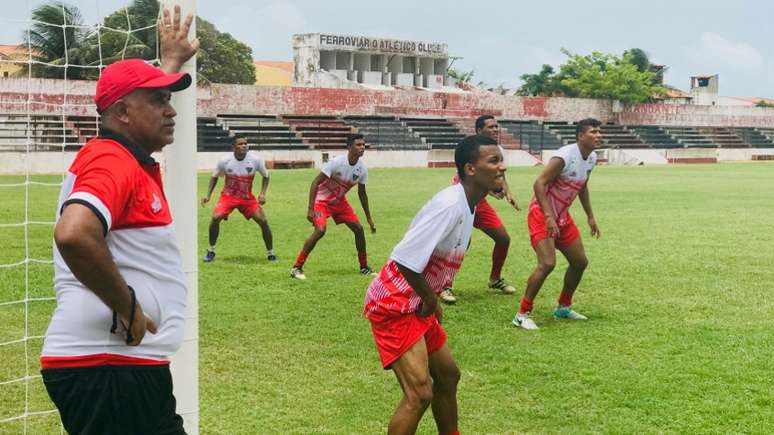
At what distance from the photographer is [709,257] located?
1362 centimetres

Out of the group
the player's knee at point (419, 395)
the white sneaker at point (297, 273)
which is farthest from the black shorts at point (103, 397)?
the white sneaker at point (297, 273)

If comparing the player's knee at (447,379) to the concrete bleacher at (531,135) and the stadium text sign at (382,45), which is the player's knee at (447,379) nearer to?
the concrete bleacher at (531,135)

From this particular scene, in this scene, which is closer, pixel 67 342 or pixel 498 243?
pixel 67 342

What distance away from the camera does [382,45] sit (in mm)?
80938

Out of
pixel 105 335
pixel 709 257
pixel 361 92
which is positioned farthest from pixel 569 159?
pixel 361 92

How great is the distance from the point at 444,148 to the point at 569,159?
42291 millimetres

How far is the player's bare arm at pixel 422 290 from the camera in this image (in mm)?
4715

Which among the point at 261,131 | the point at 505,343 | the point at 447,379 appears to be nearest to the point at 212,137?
the point at 261,131

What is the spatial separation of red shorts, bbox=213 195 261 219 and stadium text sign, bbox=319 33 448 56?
65.2 metres

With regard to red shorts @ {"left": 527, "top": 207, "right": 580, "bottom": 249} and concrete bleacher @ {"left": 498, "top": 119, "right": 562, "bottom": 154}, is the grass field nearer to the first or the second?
red shorts @ {"left": 527, "top": 207, "right": 580, "bottom": 249}

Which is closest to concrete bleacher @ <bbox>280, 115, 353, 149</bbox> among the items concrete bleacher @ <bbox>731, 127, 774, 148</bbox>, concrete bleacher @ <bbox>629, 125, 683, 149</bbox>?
concrete bleacher @ <bbox>629, 125, 683, 149</bbox>

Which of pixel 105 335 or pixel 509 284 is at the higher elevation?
pixel 105 335

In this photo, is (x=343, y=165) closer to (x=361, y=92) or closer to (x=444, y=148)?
(x=444, y=148)

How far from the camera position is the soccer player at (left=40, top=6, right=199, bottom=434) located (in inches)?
115
